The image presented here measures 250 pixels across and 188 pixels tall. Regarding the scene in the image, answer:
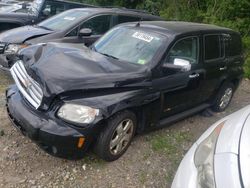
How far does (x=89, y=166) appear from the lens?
397 centimetres

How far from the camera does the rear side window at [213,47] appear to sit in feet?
17.2

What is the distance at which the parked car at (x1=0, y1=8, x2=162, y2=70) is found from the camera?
6426 mm

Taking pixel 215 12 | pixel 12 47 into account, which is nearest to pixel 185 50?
pixel 12 47

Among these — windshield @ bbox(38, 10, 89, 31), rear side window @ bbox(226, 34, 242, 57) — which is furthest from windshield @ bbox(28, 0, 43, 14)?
rear side window @ bbox(226, 34, 242, 57)

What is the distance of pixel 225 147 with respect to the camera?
250cm

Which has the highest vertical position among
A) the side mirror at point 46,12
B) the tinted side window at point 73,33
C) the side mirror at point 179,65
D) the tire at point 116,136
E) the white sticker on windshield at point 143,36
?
the white sticker on windshield at point 143,36

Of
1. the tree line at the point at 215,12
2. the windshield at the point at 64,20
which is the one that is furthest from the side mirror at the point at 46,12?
the tree line at the point at 215,12

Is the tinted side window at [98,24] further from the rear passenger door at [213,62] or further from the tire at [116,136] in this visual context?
the tire at [116,136]

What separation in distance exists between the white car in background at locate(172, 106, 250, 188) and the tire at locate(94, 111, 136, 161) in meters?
1.13

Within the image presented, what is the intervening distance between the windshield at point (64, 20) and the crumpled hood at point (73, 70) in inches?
107

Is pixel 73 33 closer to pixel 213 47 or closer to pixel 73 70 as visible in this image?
pixel 213 47

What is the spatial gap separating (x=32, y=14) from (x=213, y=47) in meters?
5.50

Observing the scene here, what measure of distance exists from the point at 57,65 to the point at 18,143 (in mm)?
1172

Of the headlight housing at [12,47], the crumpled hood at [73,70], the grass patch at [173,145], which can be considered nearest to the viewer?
A: the crumpled hood at [73,70]
